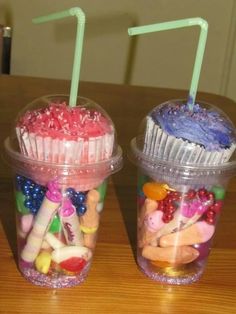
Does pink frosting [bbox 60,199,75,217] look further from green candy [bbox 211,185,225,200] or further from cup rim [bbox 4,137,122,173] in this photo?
green candy [bbox 211,185,225,200]

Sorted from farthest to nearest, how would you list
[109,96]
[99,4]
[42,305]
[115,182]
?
1. [99,4]
2. [109,96]
3. [115,182]
4. [42,305]

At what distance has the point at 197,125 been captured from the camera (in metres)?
0.67

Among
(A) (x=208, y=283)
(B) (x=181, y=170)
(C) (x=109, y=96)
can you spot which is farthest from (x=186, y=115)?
(C) (x=109, y=96)

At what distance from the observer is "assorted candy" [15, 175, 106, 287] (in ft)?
2.11

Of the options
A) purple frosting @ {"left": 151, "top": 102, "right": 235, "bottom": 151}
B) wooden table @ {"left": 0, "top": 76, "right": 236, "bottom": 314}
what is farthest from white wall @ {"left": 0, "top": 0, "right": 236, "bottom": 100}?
purple frosting @ {"left": 151, "top": 102, "right": 235, "bottom": 151}

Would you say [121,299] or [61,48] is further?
[61,48]

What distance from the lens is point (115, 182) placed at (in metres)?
0.92

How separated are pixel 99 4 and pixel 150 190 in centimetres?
187

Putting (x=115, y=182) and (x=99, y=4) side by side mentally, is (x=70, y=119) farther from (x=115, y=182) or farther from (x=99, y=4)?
(x=99, y=4)

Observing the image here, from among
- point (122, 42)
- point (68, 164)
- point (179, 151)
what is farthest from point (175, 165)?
point (122, 42)

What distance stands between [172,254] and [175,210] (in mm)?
53

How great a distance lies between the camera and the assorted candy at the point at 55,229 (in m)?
0.64

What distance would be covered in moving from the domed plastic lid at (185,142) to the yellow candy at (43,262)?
0.14 meters

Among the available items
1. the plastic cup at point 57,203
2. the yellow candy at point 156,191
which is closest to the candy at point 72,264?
the plastic cup at point 57,203
